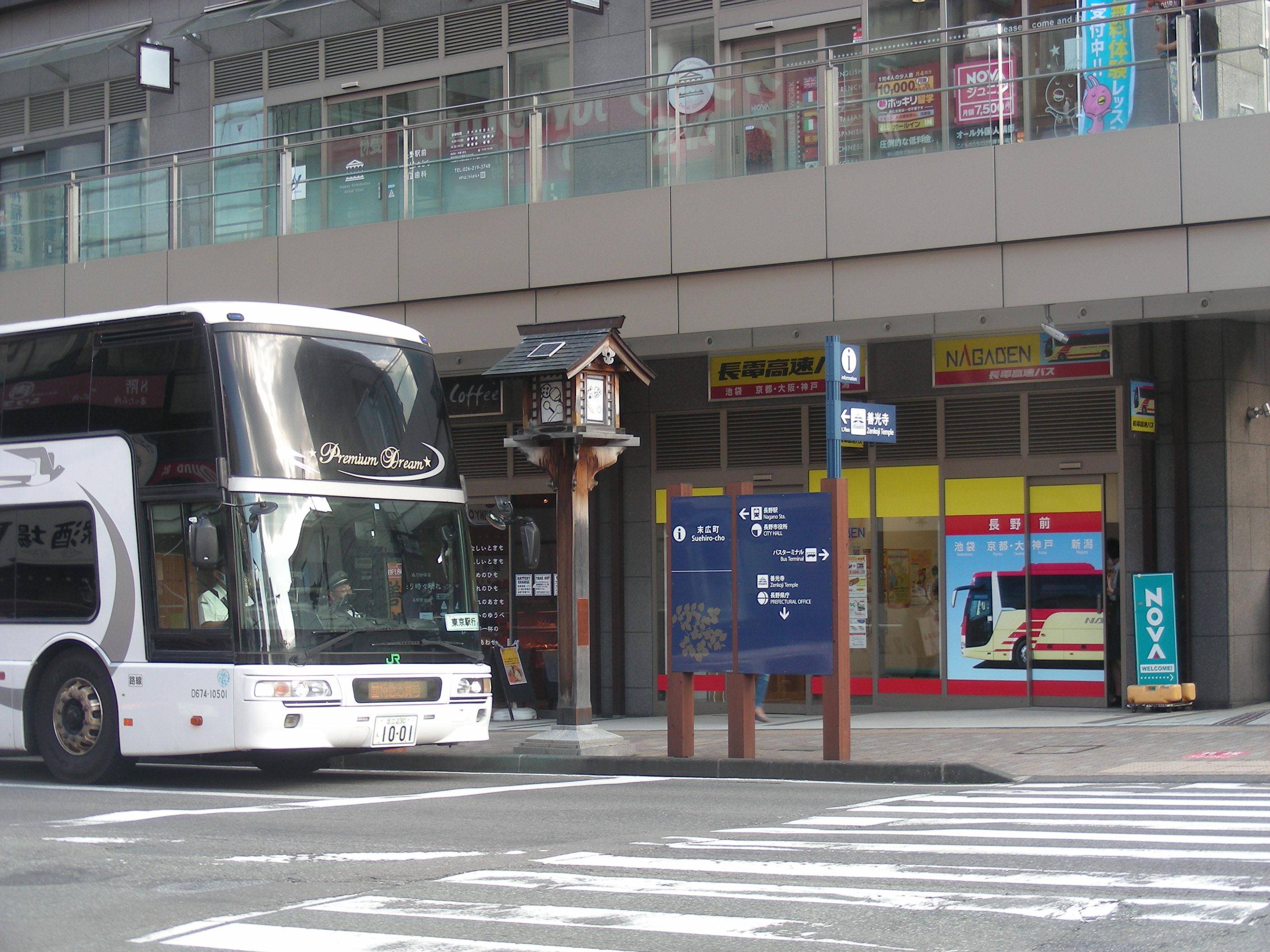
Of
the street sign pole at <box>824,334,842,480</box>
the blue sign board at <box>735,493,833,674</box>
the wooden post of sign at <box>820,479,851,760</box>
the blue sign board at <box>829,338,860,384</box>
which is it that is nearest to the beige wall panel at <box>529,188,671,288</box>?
the blue sign board at <box>829,338,860,384</box>

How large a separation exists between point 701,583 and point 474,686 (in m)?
2.20

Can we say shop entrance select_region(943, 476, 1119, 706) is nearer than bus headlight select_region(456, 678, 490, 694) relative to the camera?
No

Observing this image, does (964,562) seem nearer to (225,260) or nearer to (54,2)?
(225,260)

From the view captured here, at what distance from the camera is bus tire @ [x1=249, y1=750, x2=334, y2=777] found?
48.6 feet

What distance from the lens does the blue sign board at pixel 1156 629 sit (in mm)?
16859

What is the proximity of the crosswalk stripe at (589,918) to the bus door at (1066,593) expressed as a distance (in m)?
12.3

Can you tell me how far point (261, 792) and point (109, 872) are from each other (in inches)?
179

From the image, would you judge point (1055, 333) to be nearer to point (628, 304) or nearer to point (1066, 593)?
point (1066, 593)

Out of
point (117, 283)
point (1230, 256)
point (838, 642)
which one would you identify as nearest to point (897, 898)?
point (838, 642)

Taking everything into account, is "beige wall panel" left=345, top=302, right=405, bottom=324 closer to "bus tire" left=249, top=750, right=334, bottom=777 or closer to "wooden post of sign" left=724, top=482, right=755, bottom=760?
"bus tire" left=249, top=750, right=334, bottom=777

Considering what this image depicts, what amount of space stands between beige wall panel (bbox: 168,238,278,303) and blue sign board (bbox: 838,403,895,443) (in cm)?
944

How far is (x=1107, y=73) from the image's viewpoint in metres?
16.2

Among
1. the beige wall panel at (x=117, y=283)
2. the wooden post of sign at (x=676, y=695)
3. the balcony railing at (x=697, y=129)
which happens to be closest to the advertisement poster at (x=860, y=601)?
the balcony railing at (x=697, y=129)

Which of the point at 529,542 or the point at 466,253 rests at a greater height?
A: the point at 466,253
